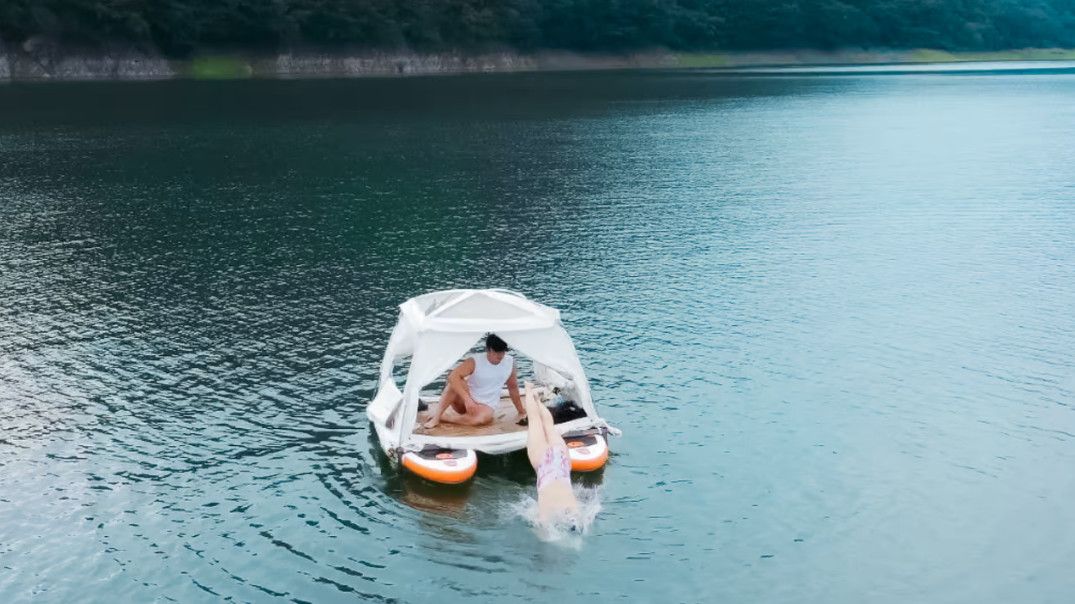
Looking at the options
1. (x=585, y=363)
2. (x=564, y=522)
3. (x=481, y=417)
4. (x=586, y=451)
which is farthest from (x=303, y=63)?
(x=564, y=522)

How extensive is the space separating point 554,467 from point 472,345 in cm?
408

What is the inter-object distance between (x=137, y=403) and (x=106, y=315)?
26.6 feet

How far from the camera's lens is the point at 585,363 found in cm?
2992

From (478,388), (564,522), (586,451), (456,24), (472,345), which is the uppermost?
(456,24)

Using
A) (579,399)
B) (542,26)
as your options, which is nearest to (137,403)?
(579,399)

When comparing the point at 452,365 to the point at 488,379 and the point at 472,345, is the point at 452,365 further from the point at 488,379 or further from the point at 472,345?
the point at 488,379

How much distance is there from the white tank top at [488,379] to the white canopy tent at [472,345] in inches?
19.5

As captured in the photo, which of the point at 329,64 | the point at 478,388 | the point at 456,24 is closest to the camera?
the point at 478,388

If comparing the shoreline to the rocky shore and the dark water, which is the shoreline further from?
the dark water

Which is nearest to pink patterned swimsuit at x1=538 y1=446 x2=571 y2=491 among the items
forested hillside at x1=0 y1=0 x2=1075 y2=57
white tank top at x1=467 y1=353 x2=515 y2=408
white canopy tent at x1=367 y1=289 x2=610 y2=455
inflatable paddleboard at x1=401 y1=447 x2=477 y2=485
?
inflatable paddleboard at x1=401 y1=447 x2=477 y2=485

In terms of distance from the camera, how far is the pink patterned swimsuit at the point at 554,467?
823 inches

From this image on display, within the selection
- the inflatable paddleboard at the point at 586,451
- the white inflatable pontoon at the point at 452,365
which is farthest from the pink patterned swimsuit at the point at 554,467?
the white inflatable pontoon at the point at 452,365

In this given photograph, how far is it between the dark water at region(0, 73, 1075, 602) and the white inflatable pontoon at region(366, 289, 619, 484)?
66 centimetres

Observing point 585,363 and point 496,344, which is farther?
point 585,363
